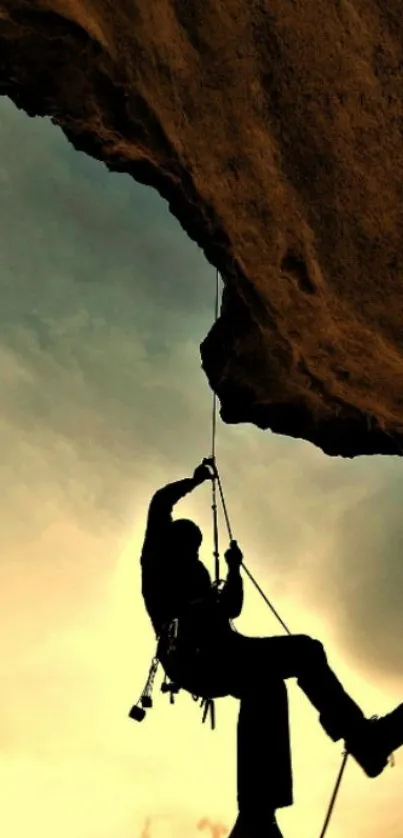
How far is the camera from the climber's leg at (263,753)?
187 inches

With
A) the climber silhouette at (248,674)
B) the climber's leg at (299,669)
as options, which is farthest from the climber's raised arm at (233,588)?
the climber's leg at (299,669)

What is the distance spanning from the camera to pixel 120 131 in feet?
19.4

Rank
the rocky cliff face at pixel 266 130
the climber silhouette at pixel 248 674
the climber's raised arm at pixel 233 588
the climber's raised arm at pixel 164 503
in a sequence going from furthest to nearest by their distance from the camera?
the climber's raised arm at pixel 164 503 → the climber's raised arm at pixel 233 588 → the climber silhouette at pixel 248 674 → the rocky cliff face at pixel 266 130

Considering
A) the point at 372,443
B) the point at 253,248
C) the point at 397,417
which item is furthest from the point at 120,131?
the point at 372,443

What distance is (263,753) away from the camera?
4.86m

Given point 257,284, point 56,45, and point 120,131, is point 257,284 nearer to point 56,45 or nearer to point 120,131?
point 120,131

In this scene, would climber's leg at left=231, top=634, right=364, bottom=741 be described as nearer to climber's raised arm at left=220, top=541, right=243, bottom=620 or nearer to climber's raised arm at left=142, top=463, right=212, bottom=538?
climber's raised arm at left=220, top=541, right=243, bottom=620

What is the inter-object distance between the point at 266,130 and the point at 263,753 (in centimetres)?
386

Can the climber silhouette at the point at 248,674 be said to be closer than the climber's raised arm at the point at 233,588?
Yes

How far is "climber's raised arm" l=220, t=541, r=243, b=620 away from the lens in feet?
18.4

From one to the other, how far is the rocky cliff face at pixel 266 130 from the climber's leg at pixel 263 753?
110 inches

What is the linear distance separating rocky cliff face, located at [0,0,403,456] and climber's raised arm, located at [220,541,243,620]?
200 cm

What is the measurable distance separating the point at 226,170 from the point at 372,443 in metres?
4.11

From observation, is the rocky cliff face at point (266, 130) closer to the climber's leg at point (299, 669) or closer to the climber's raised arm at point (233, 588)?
the climber's raised arm at point (233, 588)
